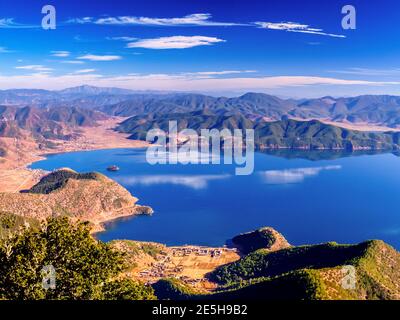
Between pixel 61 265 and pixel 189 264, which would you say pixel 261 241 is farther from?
pixel 61 265

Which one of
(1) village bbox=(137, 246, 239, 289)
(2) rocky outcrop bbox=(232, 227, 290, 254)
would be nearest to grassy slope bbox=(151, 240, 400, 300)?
(1) village bbox=(137, 246, 239, 289)

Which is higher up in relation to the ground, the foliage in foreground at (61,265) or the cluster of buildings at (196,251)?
the foliage in foreground at (61,265)

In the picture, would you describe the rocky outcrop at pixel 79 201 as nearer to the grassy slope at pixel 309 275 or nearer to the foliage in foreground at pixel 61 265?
the grassy slope at pixel 309 275

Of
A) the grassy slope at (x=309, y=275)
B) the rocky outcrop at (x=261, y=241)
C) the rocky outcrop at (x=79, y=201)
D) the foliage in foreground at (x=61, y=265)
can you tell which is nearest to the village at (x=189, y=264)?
the rocky outcrop at (x=261, y=241)

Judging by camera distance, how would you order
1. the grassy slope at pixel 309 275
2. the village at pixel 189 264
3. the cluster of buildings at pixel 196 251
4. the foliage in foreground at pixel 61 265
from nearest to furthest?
the foliage in foreground at pixel 61 265, the grassy slope at pixel 309 275, the village at pixel 189 264, the cluster of buildings at pixel 196 251

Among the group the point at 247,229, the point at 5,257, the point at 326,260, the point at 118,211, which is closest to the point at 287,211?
the point at 247,229

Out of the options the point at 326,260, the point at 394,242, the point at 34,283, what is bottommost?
the point at 394,242

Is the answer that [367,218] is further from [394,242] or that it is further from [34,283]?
[34,283]

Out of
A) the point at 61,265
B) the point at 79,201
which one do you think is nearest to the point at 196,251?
the point at 79,201

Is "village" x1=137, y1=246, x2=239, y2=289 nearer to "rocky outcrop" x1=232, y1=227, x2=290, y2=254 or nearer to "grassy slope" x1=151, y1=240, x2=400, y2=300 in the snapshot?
"rocky outcrop" x1=232, y1=227, x2=290, y2=254
